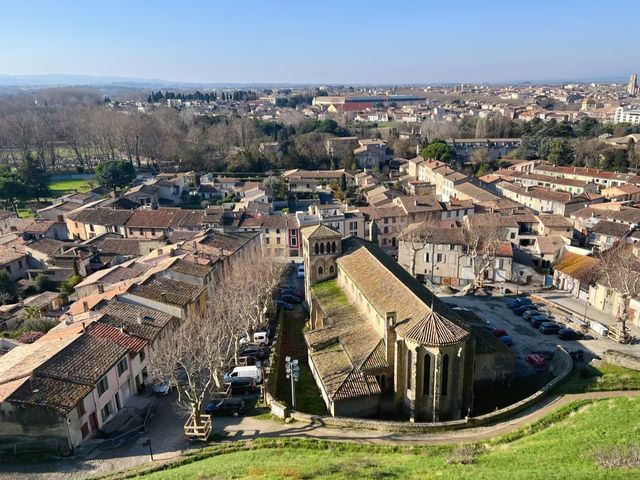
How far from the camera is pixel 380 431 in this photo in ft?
100

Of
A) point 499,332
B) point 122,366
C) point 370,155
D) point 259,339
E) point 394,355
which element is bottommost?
point 259,339

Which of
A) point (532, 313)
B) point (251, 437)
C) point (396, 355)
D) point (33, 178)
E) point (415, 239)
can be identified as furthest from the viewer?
point (33, 178)

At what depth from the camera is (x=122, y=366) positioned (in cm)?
3544

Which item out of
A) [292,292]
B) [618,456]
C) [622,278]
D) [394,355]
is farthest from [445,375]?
[292,292]

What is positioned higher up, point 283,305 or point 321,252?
point 321,252

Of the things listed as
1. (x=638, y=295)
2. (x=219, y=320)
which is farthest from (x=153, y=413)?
(x=638, y=295)

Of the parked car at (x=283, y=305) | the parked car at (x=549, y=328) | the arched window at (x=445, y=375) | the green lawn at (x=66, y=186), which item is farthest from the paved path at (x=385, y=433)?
the green lawn at (x=66, y=186)

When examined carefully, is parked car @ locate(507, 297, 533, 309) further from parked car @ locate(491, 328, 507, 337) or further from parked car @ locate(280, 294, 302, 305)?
parked car @ locate(280, 294, 302, 305)

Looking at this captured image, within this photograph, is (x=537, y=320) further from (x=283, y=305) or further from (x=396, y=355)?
(x=283, y=305)

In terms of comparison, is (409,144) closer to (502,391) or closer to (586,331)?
(586,331)

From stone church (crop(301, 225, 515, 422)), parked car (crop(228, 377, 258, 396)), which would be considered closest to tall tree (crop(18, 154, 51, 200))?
parked car (crop(228, 377, 258, 396))

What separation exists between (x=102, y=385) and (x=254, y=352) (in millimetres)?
13788

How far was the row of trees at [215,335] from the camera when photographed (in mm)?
33906

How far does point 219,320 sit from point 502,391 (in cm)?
2405
